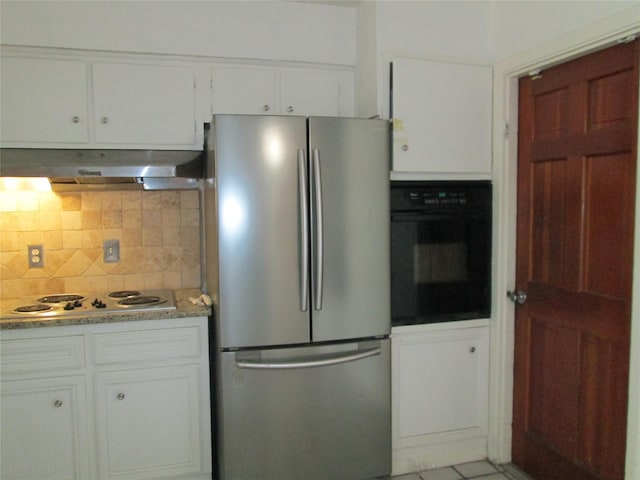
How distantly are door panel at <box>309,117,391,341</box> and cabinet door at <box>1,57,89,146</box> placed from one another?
3.80 ft

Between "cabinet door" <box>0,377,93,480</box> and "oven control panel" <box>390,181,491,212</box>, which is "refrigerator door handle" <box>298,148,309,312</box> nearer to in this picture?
"oven control panel" <box>390,181,491,212</box>

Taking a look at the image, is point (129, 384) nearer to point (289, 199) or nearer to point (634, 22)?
point (289, 199)

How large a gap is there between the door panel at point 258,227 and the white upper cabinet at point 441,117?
0.60 metres

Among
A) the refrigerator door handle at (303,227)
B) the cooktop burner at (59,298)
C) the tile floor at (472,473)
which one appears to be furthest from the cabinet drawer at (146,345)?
the tile floor at (472,473)

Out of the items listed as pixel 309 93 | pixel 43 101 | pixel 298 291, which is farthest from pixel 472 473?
pixel 43 101

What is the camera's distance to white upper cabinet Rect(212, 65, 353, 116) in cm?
252

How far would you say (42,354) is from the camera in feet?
6.95

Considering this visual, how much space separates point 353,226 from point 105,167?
3.95ft

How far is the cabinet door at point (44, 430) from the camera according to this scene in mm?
2094

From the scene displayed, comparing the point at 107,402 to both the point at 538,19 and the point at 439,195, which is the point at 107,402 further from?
the point at 538,19

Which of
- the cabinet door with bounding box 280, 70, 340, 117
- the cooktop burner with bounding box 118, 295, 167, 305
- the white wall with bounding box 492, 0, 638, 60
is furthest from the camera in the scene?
the cabinet door with bounding box 280, 70, 340, 117

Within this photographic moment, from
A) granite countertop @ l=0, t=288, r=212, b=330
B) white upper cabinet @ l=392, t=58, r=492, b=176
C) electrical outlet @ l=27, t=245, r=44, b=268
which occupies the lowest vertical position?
granite countertop @ l=0, t=288, r=212, b=330

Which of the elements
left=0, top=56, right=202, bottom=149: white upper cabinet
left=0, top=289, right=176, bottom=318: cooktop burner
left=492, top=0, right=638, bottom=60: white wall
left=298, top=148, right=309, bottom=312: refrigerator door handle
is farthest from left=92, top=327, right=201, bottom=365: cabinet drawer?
left=492, top=0, right=638, bottom=60: white wall

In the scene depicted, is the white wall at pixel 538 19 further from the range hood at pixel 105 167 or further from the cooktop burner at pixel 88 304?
the cooktop burner at pixel 88 304
